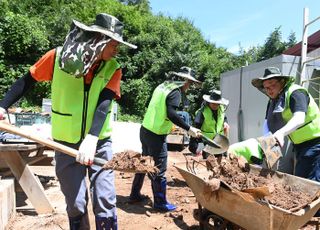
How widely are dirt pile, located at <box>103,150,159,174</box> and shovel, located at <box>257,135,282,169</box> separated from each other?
3.16ft

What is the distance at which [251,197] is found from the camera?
3.05 m

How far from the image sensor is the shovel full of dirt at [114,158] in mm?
2682

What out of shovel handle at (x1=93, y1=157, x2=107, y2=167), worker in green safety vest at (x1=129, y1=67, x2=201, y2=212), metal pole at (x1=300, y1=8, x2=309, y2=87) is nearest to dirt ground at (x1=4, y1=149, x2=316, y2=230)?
worker in green safety vest at (x1=129, y1=67, x2=201, y2=212)

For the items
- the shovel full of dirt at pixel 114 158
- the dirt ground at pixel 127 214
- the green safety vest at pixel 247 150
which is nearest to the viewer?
the shovel full of dirt at pixel 114 158

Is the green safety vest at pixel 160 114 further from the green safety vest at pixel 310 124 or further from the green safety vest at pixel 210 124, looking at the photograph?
the green safety vest at pixel 310 124

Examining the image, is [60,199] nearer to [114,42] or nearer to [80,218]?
[80,218]

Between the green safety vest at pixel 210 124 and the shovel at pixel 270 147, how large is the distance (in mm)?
2587

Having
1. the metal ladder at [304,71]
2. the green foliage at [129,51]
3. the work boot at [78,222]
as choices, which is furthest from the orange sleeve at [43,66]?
the green foliage at [129,51]

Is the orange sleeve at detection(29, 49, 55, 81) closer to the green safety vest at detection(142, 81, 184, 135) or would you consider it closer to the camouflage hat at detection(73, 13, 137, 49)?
the camouflage hat at detection(73, 13, 137, 49)

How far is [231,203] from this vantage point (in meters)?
3.29

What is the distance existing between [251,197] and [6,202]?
8.24 ft

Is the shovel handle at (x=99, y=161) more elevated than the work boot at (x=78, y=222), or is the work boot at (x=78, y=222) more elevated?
the shovel handle at (x=99, y=161)

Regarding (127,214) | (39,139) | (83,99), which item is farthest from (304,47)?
(39,139)

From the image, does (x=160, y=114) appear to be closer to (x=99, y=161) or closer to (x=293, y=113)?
(x=293, y=113)
